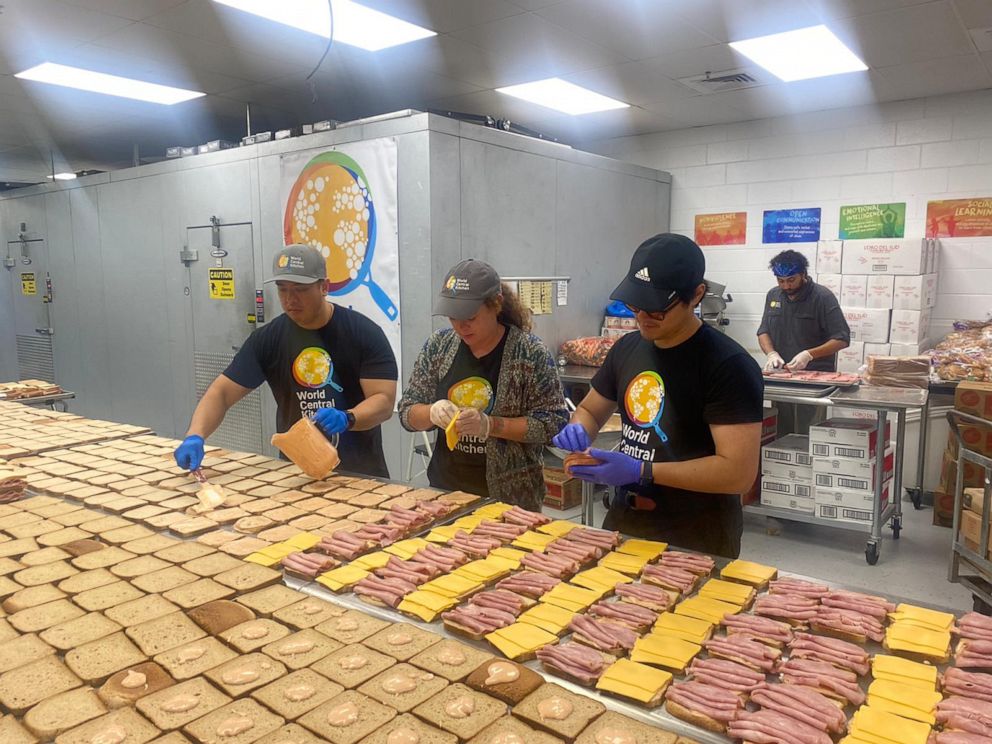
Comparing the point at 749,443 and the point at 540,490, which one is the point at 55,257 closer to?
the point at 540,490

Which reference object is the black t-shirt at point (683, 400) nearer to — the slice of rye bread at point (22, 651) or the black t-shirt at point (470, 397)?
the black t-shirt at point (470, 397)

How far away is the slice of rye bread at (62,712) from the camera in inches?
46.7

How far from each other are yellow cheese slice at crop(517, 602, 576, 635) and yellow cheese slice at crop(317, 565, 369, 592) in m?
0.44

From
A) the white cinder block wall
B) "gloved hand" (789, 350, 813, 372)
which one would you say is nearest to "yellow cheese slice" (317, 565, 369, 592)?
"gloved hand" (789, 350, 813, 372)

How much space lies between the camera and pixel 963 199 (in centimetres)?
563

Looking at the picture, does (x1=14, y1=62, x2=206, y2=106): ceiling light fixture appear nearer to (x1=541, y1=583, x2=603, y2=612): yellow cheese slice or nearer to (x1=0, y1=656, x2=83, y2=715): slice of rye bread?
(x1=0, y1=656, x2=83, y2=715): slice of rye bread

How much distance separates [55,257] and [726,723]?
867cm

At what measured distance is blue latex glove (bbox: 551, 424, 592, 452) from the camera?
2.20 meters

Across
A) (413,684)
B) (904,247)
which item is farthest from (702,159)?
(413,684)

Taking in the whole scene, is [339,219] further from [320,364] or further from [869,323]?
[869,323]

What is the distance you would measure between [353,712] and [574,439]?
1.17 m

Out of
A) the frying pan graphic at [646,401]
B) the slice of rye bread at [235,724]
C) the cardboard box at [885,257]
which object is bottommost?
the slice of rye bread at [235,724]

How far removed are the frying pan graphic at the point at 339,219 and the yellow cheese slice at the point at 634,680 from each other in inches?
146

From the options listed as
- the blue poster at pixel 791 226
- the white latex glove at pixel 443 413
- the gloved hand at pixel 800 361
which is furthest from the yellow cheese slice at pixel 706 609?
the blue poster at pixel 791 226
